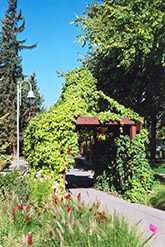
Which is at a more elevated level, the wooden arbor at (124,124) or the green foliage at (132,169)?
the wooden arbor at (124,124)

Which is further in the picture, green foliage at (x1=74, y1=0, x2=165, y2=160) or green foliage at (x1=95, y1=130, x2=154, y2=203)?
green foliage at (x1=74, y1=0, x2=165, y2=160)

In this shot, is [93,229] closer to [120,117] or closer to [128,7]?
[120,117]

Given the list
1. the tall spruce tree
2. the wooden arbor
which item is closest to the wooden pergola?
the wooden arbor

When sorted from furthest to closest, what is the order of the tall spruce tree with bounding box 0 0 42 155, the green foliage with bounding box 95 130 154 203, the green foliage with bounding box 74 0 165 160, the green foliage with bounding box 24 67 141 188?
1. the tall spruce tree with bounding box 0 0 42 155
2. the green foliage with bounding box 74 0 165 160
3. the green foliage with bounding box 95 130 154 203
4. the green foliage with bounding box 24 67 141 188

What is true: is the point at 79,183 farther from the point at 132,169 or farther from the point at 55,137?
the point at 55,137

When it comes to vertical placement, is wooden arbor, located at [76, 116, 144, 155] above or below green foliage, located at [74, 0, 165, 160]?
below

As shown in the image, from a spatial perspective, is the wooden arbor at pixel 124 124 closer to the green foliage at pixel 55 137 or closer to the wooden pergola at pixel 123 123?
the wooden pergola at pixel 123 123

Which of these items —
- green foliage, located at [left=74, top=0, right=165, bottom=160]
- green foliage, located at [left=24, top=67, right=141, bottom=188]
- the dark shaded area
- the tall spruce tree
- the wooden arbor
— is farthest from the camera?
the tall spruce tree

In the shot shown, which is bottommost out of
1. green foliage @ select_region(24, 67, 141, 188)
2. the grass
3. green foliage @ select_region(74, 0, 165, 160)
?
the grass

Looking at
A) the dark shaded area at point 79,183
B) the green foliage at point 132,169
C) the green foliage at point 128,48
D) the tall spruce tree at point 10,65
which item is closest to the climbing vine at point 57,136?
the green foliage at point 132,169

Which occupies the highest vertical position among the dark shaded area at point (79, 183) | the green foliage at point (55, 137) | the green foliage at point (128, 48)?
the green foliage at point (128, 48)

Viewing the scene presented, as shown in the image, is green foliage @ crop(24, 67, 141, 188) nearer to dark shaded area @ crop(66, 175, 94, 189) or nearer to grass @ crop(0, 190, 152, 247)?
grass @ crop(0, 190, 152, 247)

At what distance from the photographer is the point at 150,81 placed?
11.7 m

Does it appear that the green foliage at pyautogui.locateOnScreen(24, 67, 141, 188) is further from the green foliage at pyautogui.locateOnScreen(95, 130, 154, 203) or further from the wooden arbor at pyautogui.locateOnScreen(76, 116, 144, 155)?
the green foliage at pyautogui.locateOnScreen(95, 130, 154, 203)
